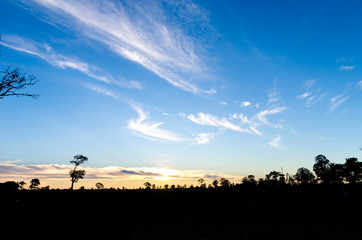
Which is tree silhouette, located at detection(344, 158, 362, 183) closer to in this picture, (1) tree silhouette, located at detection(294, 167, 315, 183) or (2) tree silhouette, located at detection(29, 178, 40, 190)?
(1) tree silhouette, located at detection(294, 167, 315, 183)

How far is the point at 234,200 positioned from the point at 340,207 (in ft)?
52.8

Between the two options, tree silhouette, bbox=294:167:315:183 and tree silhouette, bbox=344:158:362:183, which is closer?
tree silhouette, bbox=344:158:362:183

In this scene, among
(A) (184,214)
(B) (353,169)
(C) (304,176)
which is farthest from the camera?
(C) (304,176)

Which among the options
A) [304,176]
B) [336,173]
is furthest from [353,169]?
[304,176]

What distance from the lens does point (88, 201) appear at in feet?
96.0

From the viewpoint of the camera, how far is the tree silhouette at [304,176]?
134m

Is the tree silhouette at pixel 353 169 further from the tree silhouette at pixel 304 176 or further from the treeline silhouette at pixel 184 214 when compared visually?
the treeline silhouette at pixel 184 214

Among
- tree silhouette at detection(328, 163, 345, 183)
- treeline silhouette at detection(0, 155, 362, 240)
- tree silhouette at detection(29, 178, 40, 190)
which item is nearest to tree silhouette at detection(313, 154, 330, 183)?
tree silhouette at detection(328, 163, 345, 183)

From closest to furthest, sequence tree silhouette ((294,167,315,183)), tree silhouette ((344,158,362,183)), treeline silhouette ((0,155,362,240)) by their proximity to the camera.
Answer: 1. treeline silhouette ((0,155,362,240))
2. tree silhouette ((344,158,362,183))
3. tree silhouette ((294,167,315,183))

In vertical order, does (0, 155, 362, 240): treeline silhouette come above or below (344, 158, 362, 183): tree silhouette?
below

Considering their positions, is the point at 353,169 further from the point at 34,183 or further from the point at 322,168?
the point at 34,183

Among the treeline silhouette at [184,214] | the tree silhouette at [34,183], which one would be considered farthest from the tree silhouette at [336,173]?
the tree silhouette at [34,183]

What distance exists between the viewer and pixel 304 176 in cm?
13588

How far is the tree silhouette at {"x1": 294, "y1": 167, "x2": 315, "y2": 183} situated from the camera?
134 metres
